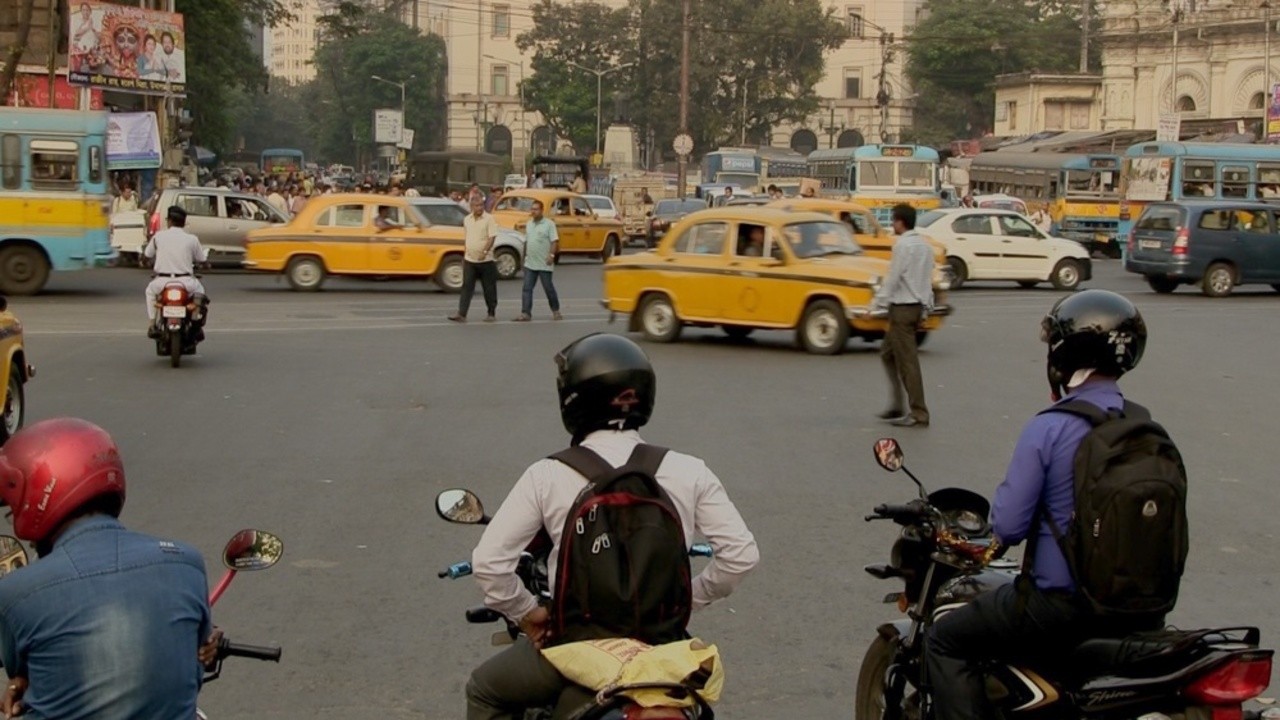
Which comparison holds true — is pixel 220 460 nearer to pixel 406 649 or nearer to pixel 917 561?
pixel 406 649

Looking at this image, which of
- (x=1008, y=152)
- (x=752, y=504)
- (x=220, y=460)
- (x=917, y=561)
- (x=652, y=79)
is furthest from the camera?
(x=652, y=79)

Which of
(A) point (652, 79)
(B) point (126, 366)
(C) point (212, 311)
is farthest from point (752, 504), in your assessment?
(A) point (652, 79)

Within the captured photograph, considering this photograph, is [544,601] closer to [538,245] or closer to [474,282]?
[474,282]

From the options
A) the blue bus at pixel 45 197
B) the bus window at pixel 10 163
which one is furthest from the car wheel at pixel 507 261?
the bus window at pixel 10 163

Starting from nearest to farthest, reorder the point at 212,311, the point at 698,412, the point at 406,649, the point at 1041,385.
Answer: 1. the point at 406,649
2. the point at 698,412
3. the point at 1041,385
4. the point at 212,311

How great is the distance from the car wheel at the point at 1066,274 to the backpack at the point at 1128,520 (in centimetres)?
2781

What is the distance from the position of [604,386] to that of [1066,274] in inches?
1122

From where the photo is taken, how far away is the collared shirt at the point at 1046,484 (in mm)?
4238

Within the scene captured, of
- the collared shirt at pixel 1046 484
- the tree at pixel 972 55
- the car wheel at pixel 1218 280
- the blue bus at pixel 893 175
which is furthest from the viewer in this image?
the tree at pixel 972 55

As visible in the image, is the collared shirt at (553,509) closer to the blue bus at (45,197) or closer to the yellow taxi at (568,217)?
the blue bus at (45,197)

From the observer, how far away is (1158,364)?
18.4 meters

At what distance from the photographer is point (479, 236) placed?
2231 cm

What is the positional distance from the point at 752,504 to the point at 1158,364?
9690 millimetres

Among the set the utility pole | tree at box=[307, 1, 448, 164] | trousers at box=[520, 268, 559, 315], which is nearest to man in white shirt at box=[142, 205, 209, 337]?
trousers at box=[520, 268, 559, 315]
